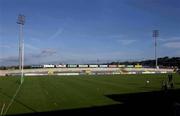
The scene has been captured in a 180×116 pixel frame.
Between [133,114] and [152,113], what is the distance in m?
1.22

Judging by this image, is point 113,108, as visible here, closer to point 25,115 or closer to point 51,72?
point 25,115

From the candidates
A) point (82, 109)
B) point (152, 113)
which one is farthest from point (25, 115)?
point (152, 113)

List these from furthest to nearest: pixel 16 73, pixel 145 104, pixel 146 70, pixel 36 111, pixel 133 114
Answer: pixel 146 70 < pixel 16 73 < pixel 145 104 < pixel 36 111 < pixel 133 114

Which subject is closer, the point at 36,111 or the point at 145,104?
the point at 36,111

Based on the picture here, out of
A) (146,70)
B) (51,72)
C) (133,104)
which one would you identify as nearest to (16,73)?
(51,72)

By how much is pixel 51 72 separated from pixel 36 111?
105 metres

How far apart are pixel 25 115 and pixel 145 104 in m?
9.28

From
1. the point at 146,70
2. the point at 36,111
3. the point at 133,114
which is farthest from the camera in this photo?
the point at 146,70

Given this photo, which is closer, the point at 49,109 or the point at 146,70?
the point at 49,109

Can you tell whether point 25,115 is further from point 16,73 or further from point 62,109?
point 16,73

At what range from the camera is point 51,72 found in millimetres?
128750

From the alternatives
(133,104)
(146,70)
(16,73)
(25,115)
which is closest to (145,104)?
(133,104)

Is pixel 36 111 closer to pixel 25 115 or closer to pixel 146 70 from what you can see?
pixel 25 115

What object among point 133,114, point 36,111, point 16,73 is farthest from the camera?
point 16,73
